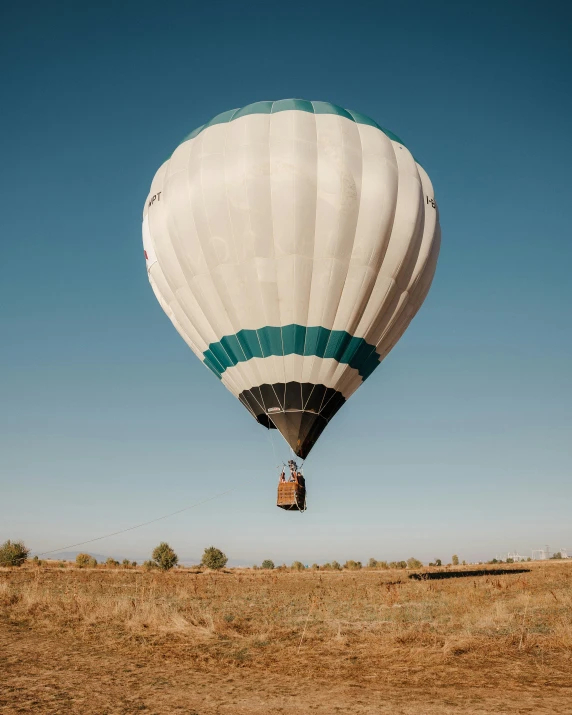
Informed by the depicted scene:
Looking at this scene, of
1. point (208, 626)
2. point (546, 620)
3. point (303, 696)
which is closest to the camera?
point (303, 696)

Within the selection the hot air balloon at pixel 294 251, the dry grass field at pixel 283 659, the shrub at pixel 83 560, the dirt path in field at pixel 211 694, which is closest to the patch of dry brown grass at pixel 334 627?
the dry grass field at pixel 283 659

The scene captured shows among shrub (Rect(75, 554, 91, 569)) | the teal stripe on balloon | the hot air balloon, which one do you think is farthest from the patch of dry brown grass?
shrub (Rect(75, 554, 91, 569))

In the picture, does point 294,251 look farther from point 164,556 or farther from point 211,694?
point 164,556

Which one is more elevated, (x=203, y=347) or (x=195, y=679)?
(x=203, y=347)

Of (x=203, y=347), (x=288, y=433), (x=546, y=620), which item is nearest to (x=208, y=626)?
(x=288, y=433)

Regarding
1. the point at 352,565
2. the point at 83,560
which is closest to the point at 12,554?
the point at 83,560

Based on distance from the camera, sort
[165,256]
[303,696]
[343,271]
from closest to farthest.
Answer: [303,696]
[343,271]
[165,256]

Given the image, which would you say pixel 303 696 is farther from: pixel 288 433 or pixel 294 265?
pixel 294 265
